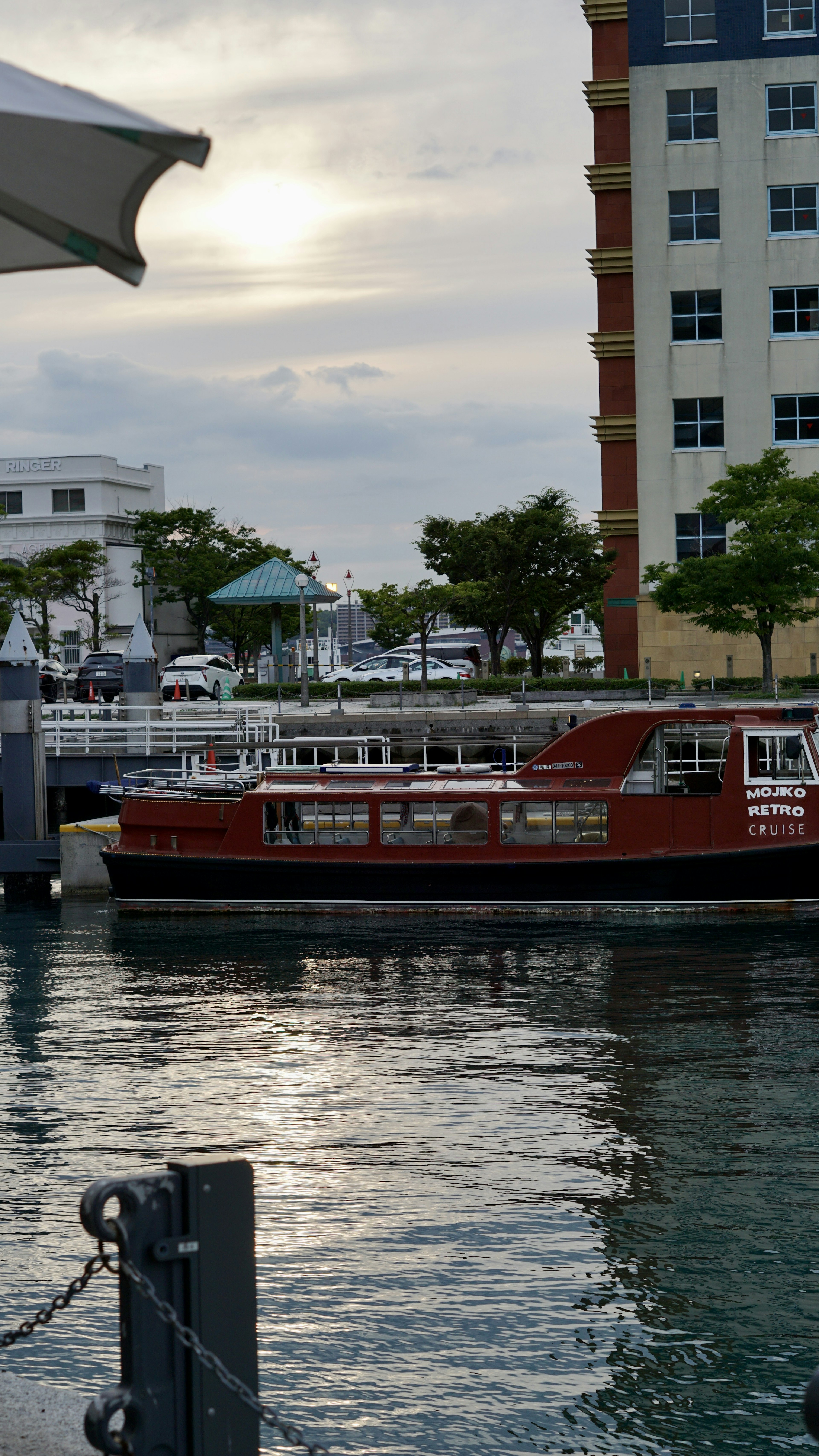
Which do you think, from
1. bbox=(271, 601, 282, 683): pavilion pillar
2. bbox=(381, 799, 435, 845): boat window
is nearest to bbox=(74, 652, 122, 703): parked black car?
bbox=(271, 601, 282, 683): pavilion pillar

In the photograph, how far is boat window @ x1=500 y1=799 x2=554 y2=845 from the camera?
2655cm

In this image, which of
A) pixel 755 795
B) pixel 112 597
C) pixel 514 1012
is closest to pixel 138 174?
pixel 514 1012

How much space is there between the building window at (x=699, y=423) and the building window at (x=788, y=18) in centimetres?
1484

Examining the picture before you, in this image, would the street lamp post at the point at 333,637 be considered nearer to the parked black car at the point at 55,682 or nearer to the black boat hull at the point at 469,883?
the parked black car at the point at 55,682

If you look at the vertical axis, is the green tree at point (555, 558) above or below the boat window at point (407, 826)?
above

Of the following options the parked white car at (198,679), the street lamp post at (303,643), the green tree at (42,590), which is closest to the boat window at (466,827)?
the street lamp post at (303,643)

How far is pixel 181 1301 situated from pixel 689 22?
6243cm

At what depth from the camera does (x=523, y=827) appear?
2666 cm

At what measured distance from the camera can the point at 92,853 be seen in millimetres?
30641

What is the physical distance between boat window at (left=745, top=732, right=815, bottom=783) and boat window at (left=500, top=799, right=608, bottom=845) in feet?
9.17

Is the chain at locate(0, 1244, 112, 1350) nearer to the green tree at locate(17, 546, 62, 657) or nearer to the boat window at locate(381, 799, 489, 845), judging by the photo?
the boat window at locate(381, 799, 489, 845)

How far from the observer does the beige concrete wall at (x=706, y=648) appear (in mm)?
Answer: 56781

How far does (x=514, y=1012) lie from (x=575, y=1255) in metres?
8.51

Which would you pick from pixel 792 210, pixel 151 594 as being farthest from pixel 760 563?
pixel 151 594
